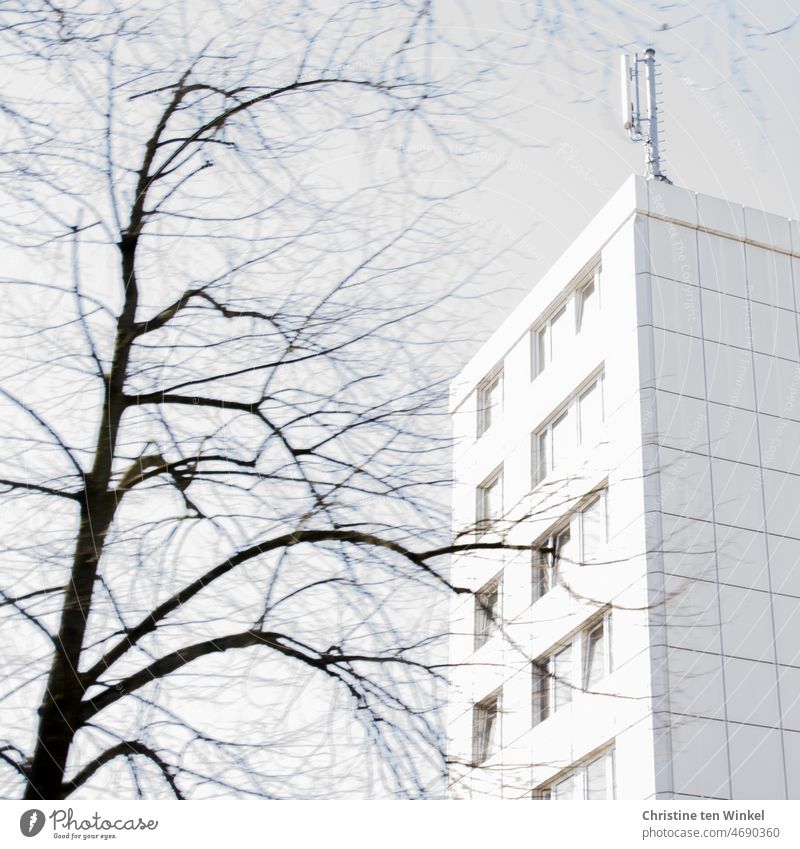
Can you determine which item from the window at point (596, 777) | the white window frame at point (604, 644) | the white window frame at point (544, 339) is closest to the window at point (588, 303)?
the white window frame at point (544, 339)

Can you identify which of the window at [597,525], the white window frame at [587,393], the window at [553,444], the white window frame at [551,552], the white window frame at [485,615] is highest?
the white window frame at [587,393]

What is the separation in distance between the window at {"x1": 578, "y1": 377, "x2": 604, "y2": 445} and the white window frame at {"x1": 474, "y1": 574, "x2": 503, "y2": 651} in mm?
9012

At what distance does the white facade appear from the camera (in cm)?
970

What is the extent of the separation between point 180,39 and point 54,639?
1786 mm

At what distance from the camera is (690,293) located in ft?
41.4

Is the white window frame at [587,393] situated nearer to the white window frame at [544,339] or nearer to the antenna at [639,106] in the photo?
the white window frame at [544,339]

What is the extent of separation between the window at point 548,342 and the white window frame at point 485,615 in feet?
32.8

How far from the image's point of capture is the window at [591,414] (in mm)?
12016

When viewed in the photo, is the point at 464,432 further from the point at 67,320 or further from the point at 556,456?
the point at 556,456

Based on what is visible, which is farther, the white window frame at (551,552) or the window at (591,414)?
the window at (591,414)

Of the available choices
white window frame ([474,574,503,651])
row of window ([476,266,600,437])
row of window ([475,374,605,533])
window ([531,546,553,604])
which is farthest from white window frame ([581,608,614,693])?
white window frame ([474,574,503,651])

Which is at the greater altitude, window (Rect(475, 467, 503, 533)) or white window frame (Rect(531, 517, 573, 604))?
window (Rect(475, 467, 503, 533))

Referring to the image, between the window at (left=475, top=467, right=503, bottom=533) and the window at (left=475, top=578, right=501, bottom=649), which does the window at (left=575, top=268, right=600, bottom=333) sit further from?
the window at (left=475, top=578, right=501, bottom=649)

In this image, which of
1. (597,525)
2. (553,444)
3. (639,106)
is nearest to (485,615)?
(639,106)
